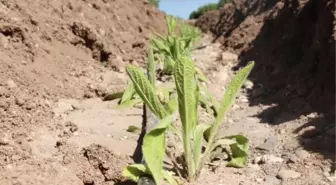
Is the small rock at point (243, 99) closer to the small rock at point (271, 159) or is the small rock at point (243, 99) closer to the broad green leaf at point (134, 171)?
the small rock at point (271, 159)

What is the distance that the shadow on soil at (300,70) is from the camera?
11.4 feet

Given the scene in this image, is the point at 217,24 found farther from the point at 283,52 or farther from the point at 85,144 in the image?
the point at 85,144

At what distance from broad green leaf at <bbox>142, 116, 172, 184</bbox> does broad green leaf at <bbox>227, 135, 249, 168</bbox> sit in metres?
0.58

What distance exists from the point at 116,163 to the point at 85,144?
461mm

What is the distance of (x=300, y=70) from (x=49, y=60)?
200 centimetres

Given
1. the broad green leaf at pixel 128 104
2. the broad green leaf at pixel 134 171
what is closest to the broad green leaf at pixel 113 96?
the broad green leaf at pixel 128 104

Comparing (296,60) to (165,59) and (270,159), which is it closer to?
(165,59)

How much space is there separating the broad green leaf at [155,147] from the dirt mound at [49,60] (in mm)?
662

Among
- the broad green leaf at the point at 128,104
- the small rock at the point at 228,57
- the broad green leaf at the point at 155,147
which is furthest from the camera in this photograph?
the small rock at the point at 228,57

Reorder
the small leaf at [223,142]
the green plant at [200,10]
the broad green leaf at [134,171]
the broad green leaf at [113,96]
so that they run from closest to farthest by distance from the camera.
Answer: the broad green leaf at [134,171] < the small leaf at [223,142] < the broad green leaf at [113,96] < the green plant at [200,10]

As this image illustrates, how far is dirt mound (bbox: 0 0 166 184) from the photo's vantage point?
3010mm

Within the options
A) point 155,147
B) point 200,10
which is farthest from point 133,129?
point 200,10

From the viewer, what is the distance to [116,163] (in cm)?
249

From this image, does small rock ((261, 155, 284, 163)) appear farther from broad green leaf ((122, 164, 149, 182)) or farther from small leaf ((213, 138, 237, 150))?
broad green leaf ((122, 164, 149, 182))
